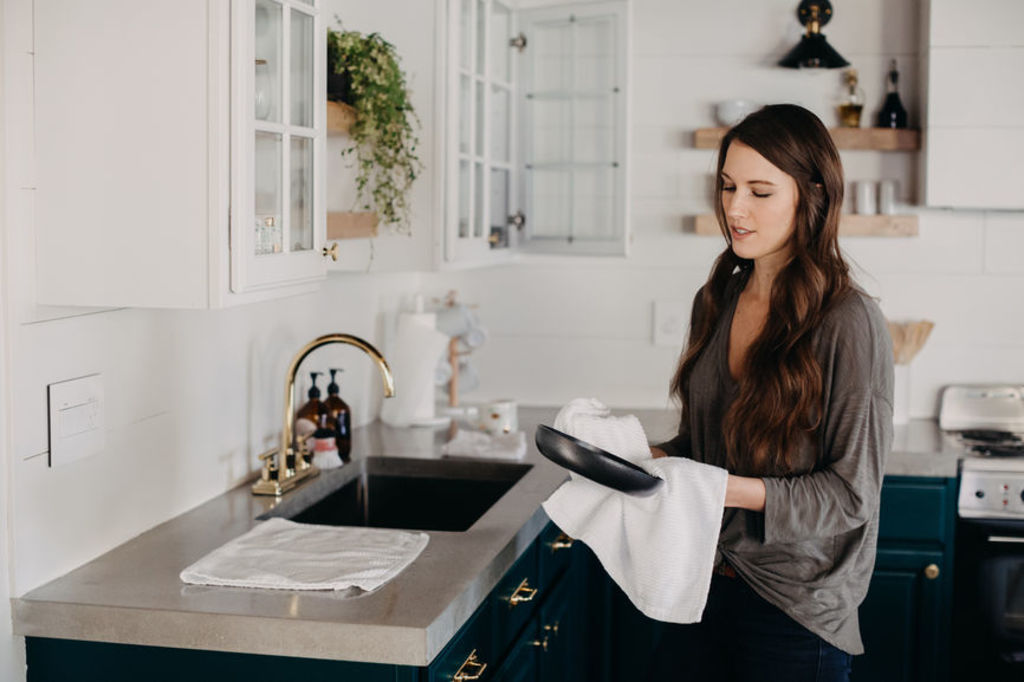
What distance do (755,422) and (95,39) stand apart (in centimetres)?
115

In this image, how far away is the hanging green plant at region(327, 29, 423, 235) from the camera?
2.51 m

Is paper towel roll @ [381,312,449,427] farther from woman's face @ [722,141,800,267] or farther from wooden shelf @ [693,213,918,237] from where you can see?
woman's face @ [722,141,800,267]

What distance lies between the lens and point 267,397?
109 inches

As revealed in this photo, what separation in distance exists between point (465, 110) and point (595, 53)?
52 centimetres

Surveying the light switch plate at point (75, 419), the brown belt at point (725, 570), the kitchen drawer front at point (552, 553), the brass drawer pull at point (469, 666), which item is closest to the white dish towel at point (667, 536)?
the brown belt at point (725, 570)

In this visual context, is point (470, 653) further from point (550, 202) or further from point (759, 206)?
point (550, 202)

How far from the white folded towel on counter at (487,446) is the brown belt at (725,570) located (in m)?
0.96

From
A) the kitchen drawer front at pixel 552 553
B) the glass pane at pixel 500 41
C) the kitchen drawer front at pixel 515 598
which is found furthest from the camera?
the glass pane at pixel 500 41

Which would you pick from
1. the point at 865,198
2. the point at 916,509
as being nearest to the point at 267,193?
the point at 916,509

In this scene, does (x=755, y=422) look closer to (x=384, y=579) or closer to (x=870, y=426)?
(x=870, y=426)

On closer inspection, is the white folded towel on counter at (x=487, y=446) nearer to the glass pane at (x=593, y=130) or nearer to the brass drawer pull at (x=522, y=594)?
the brass drawer pull at (x=522, y=594)

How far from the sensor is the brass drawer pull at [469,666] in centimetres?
193

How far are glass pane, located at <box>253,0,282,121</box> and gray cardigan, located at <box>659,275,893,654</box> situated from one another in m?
0.92

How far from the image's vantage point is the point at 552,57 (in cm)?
342
